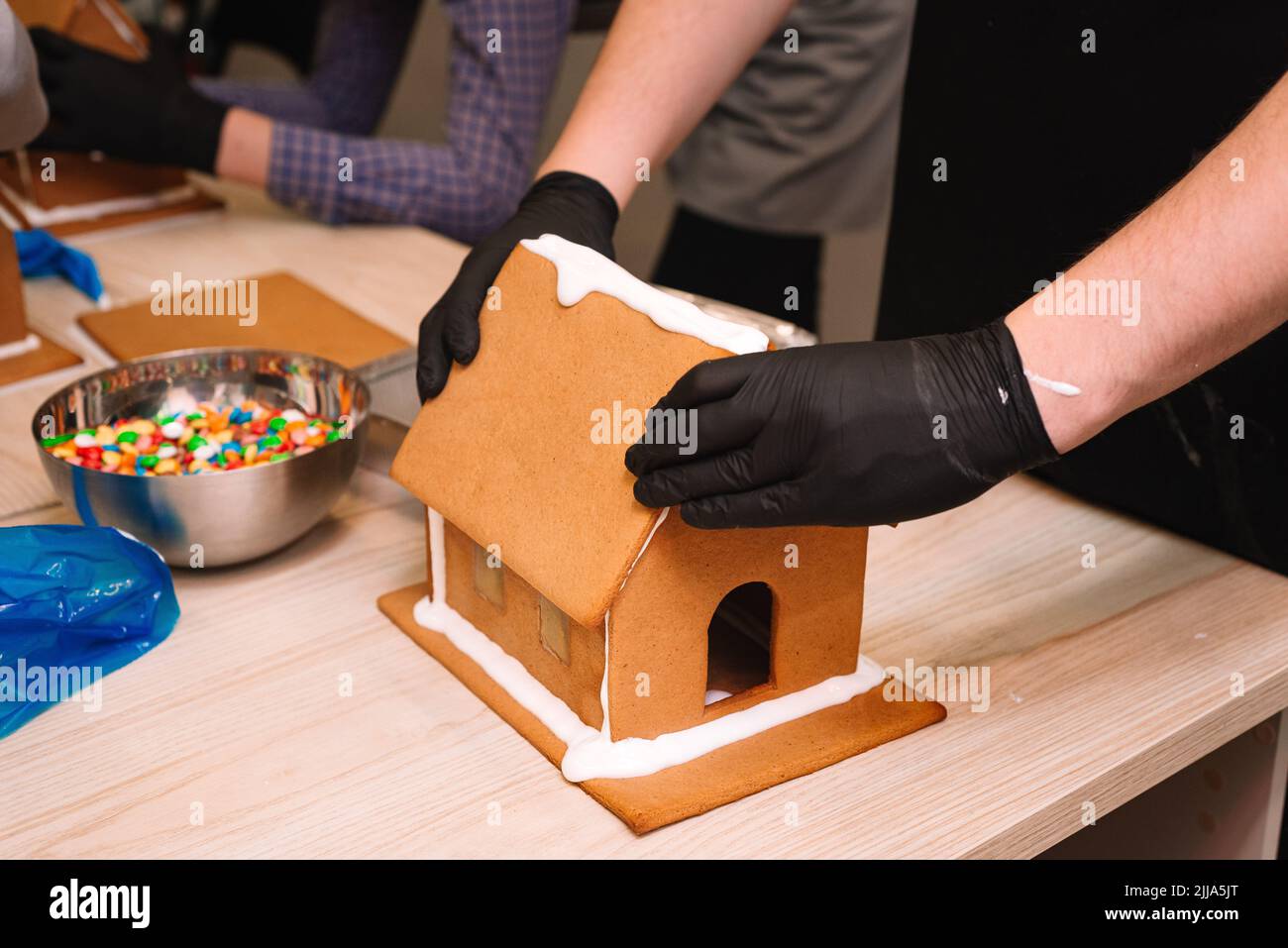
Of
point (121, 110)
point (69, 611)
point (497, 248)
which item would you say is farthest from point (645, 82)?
point (121, 110)

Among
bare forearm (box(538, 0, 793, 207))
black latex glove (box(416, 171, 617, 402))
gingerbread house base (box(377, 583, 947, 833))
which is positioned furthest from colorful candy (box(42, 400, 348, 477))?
bare forearm (box(538, 0, 793, 207))

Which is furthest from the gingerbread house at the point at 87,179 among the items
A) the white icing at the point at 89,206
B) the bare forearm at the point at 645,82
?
the bare forearm at the point at 645,82

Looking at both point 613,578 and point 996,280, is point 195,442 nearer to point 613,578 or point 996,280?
point 613,578

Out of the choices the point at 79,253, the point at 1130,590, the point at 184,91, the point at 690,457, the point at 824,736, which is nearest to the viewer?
the point at 690,457

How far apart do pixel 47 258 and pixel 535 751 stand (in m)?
1.26

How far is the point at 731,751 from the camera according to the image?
953 mm

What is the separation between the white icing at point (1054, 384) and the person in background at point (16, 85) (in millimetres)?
922

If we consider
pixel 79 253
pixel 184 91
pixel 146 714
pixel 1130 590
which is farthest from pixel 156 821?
pixel 184 91

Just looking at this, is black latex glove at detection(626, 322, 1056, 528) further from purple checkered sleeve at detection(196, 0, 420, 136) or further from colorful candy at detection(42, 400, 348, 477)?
purple checkered sleeve at detection(196, 0, 420, 136)

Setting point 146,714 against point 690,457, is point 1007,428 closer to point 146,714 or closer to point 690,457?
point 690,457

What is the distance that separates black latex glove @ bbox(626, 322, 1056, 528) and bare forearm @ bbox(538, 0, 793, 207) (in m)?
0.52

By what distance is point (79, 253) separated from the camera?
1789 millimetres

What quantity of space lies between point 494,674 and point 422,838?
0.20 m
